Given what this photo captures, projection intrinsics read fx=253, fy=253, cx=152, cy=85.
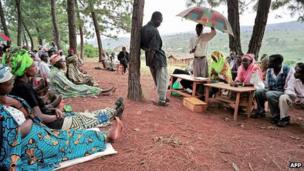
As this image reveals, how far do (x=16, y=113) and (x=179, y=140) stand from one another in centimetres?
203

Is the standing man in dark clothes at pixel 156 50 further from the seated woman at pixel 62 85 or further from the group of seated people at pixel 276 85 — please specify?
the seated woman at pixel 62 85

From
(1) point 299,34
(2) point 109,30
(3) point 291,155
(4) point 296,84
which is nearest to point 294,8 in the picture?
(4) point 296,84

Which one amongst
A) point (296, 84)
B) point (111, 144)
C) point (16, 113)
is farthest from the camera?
point (296, 84)

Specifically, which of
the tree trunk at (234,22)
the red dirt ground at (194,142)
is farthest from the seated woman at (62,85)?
the tree trunk at (234,22)

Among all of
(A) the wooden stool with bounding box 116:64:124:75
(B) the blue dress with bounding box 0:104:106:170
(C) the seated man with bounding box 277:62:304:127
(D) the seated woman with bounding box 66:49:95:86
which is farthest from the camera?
(A) the wooden stool with bounding box 116:64:124:75

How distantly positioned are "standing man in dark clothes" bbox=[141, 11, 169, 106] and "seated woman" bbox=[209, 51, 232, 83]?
1546mm

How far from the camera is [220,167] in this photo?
110 inches

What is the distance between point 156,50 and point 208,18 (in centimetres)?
136

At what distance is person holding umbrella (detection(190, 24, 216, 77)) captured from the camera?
5.76 m

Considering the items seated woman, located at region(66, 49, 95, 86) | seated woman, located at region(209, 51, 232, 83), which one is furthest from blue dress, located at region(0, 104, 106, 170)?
seated woman, located at region(209, 51, 232, 83)

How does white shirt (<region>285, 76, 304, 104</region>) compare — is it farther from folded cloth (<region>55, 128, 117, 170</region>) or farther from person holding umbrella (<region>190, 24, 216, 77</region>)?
folded cloth (<region>55, 128, 117, 170</region>)

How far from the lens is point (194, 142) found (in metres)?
3.42

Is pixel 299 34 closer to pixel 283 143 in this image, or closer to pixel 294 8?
pixel 294 8

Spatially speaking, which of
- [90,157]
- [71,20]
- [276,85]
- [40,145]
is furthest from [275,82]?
[71,20]
